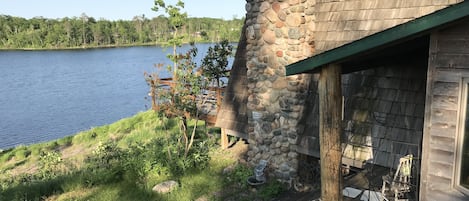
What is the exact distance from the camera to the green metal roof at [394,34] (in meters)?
3.22

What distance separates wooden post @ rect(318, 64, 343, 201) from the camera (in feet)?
13.9

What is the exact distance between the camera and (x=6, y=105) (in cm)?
3195

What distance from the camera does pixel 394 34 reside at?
11.5ft

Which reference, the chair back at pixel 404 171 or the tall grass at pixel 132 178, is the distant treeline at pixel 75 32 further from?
the chair back at pixel 404 171

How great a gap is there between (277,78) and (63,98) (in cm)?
3012

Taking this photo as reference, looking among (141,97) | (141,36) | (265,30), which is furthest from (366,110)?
(141,36)

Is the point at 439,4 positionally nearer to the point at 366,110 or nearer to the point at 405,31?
the point at 366,110

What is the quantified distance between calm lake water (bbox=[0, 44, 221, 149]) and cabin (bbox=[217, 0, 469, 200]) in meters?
7.39

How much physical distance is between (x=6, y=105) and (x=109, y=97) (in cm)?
789

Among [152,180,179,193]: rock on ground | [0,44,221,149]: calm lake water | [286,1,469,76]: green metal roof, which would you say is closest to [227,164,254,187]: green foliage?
[152,180,179,193]: rock on ground

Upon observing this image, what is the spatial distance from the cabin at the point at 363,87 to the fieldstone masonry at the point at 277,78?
2 centimetres

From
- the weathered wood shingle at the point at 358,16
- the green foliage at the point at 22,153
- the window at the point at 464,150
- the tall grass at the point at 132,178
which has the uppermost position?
the weathered wood shingle at the point at 358,16

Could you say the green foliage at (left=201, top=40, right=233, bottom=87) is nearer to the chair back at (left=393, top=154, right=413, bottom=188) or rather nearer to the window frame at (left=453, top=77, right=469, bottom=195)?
the chair back at (left=393, top=154, right=413, bottom=188)

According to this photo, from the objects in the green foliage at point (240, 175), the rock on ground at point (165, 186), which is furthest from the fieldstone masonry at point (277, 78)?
the rock on ground at point (165, 186)
